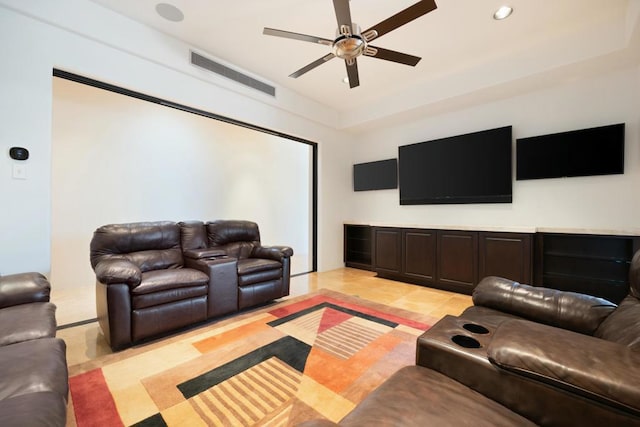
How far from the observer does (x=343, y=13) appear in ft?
6.23

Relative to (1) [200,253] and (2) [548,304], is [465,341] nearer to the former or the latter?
(2) [548,304]

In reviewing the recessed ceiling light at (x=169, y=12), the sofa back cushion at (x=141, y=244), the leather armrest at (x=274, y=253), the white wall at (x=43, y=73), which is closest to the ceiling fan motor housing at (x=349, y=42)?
the recessed ceiling light at (x=169, y=12)

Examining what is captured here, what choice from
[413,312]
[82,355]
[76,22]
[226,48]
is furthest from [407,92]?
[82,355]

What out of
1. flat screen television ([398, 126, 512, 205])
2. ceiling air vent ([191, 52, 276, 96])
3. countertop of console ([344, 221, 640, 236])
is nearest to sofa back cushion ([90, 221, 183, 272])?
ceiling air vent ([191, 52, 276, 96])

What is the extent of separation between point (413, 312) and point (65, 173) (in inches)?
197

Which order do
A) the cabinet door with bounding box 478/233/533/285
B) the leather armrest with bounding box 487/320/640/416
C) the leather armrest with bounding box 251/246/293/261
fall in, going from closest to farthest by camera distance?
the leather armrest with bounding box 487/320/640/416 < the cabinet door with bounding box 478/233/533/285 < the leather armrest with bounding box 251/246/293/261

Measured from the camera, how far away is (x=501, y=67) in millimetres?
3318

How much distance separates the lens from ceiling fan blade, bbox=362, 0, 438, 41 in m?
1.78

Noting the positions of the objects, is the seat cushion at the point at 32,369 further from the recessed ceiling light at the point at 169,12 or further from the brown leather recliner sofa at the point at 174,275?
the recessed ceiling light at the point at 169,12

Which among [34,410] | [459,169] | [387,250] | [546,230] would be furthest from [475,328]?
[459,169]

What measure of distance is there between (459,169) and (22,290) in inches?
188

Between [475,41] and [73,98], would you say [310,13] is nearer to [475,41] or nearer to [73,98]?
[475,41]

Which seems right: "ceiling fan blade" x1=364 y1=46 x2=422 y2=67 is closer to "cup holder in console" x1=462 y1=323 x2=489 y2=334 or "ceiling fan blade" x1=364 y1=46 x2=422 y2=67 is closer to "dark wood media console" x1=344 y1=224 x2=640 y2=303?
"cup holder in console" x1=462 y1=323 x2=489 y2=334

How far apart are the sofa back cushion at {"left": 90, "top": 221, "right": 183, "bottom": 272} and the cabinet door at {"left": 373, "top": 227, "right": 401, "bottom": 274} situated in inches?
118
